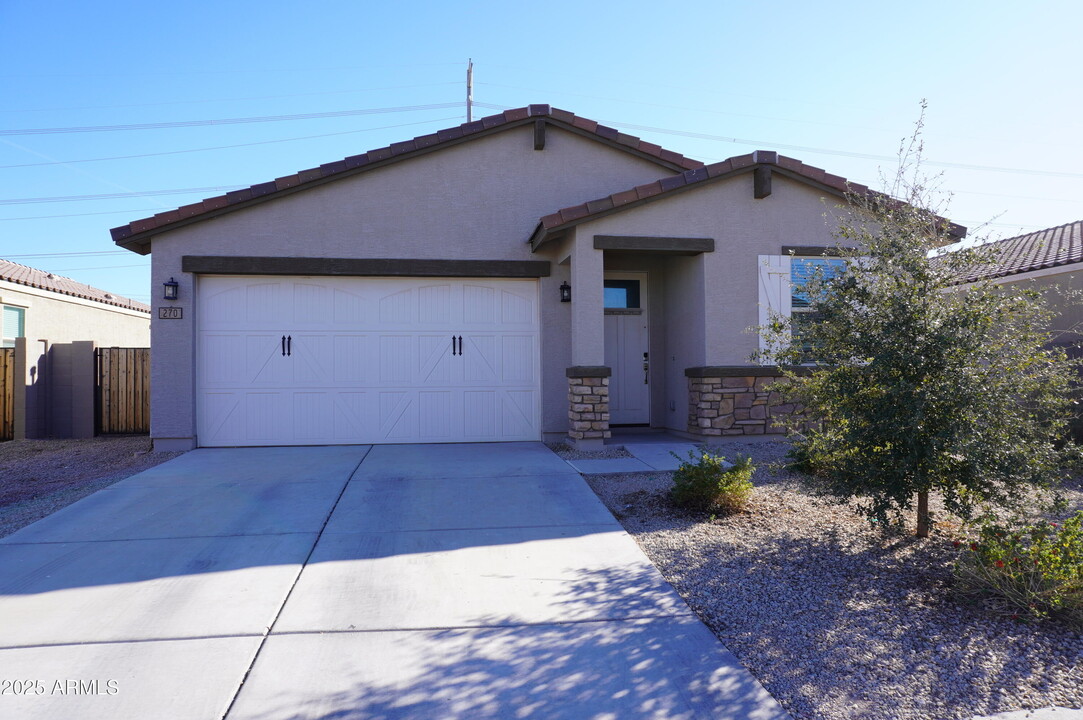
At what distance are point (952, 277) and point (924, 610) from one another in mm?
2316

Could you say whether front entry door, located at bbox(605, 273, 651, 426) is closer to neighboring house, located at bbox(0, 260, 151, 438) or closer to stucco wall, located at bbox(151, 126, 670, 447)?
stucco wall, located at bbox(151, 126, 670, 447)

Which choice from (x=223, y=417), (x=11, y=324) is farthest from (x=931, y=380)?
(x=11, y=324)

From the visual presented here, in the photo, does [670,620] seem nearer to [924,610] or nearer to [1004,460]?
[924,610]

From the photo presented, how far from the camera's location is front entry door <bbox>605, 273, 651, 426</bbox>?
35.2 feet

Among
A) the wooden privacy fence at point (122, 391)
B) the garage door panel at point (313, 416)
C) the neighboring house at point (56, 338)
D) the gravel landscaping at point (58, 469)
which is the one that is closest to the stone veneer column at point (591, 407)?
the garage door panel at point (313, 416)

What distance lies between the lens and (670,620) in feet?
12.6

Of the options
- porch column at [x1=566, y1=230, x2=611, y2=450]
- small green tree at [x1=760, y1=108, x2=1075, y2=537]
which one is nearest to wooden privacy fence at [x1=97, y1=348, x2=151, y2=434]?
porch column at [x1=566, y1=230, x2=611, y2=450]

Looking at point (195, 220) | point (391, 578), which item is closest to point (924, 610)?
point (391, 578)

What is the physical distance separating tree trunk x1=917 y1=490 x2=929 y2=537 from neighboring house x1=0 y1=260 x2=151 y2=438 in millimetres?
12248

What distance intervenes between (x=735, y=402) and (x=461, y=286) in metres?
4.18

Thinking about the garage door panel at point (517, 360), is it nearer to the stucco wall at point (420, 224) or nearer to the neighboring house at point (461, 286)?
the neighboring house at point (461, 286)

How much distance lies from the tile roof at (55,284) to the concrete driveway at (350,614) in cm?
1153

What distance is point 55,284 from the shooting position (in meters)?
16.8

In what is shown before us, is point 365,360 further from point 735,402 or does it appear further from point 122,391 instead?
point 735,402
